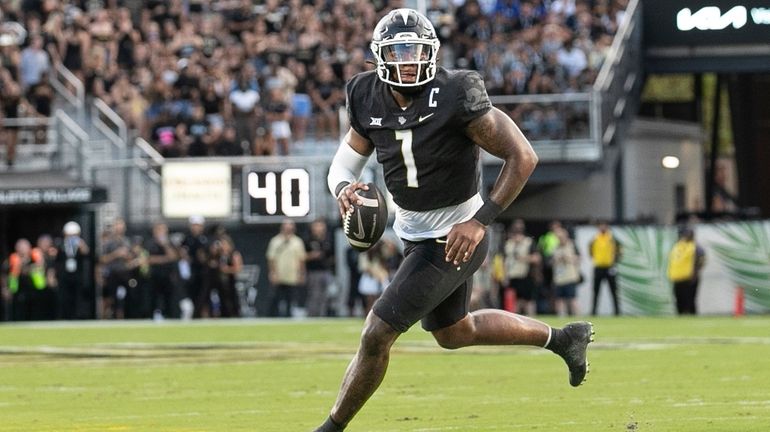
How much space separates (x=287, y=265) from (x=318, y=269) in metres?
0.60

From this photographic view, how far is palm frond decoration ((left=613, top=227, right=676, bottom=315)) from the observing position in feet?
83.6

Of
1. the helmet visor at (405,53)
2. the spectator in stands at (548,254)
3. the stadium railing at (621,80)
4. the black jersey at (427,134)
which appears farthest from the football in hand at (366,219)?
the stadium railing at (621,80)

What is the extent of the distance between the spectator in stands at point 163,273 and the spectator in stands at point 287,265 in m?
1.56

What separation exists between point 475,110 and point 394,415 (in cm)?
249

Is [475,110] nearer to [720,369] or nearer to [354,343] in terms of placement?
[720,369]

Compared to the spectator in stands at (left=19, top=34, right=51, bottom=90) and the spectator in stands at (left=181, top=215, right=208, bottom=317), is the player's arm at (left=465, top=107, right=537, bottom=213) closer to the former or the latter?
the spectator in stands at (left=181, top=215, right=208, bottom=317)

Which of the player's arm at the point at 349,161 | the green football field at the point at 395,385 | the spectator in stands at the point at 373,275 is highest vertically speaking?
the player's arm at the point at 349,161

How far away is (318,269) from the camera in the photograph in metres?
26.2

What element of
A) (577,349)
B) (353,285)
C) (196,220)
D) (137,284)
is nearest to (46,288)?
(137,284)

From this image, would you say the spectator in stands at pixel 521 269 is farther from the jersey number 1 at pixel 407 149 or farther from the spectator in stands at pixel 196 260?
the jersey number 1 at pixel 407 149

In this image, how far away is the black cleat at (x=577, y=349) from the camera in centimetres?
836

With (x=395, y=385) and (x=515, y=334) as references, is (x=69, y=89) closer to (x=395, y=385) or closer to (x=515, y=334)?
(x=395, y=385)

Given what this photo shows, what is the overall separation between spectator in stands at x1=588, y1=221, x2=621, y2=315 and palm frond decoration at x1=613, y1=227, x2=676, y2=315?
0.38 metres

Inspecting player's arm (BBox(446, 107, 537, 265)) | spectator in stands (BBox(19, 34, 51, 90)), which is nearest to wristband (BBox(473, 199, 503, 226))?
player's arm (BBox(446, 107, 537, 265))
